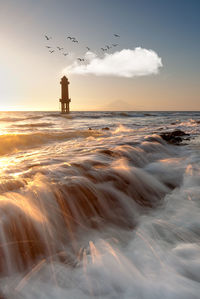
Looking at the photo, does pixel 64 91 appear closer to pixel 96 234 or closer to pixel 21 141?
pixel 21 141

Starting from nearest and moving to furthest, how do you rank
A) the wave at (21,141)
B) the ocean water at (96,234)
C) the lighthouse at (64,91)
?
the ocean water at (96,234)
the wave at (21,141)
the lighthouse at (64,91)

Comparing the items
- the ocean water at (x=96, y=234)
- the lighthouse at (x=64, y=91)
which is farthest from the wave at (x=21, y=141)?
the lighthouse at (x=64, y=91)

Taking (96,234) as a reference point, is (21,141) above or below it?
above

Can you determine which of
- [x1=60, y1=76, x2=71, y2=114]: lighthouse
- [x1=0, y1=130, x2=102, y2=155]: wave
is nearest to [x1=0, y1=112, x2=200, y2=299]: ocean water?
[x1=0, y1=130, x2=102, y2=155]: wave

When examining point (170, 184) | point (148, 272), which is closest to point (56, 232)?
point (148, 272)

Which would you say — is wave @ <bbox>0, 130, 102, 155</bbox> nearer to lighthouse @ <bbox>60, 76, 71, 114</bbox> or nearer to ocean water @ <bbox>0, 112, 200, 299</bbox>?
ocean water @ <bbox>0, 112, 200, 299</bbox>

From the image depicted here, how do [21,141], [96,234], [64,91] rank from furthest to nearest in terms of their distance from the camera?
1. [64,91]
2. [21,141]
3. [96,234]

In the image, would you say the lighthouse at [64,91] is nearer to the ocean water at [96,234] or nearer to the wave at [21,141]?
the wave at [21,141]

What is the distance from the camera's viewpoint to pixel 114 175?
335cm

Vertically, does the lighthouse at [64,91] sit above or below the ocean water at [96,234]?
above

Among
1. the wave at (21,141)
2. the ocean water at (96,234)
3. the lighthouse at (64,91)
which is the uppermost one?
the lighthouse at (64,91)

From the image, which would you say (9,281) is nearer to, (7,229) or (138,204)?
(7,229)

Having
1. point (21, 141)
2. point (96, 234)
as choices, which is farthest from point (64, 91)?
point (96, 234)

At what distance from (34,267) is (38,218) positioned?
0.53 meters
